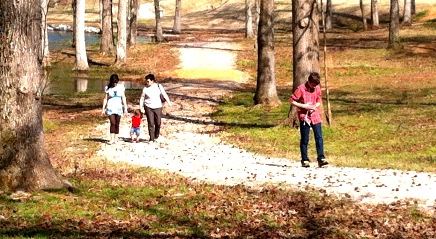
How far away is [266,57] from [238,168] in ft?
34.7

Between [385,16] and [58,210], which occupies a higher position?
[385,16]

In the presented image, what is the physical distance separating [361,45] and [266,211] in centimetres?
3586

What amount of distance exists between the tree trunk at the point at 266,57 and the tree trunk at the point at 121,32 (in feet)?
57.7

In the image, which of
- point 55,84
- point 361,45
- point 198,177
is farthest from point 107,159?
point 361,45

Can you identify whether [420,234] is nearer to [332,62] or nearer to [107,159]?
[107,159]

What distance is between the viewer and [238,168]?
14.9 m

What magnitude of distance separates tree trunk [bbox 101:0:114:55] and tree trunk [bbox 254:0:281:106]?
24552mm

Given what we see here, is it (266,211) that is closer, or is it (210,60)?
(266,211)

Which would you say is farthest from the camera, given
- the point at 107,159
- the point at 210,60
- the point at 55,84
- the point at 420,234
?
the point at 210,60

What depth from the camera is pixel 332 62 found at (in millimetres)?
39625

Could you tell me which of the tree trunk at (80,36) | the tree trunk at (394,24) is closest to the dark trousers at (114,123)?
the tree trunk at (80,36)

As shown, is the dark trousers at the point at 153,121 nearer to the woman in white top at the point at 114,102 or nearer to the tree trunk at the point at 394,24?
the woman in white top at the point at 114,102

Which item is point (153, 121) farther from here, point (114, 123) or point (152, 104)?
point (114, 123)

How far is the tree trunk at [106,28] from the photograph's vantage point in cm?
4797
